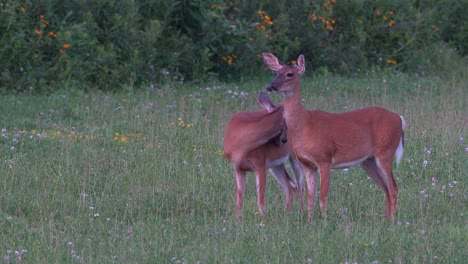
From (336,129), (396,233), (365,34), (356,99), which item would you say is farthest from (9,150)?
(365,34)

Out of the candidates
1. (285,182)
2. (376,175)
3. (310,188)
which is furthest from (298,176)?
(310,188)

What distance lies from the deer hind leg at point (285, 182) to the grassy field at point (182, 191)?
13 centimetres

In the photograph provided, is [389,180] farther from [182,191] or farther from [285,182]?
[182,191]

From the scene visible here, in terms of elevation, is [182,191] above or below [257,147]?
below

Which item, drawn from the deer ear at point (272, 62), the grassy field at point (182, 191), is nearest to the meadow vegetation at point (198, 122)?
the grassy field at point (182, 191)

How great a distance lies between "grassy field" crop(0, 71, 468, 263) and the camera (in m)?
6.08

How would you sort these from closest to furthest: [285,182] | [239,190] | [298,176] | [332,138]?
1. [332,138]
2. [239,190]
3. [285,182]
4. [298,176]

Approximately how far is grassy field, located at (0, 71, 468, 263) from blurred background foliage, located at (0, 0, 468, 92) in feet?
2.64

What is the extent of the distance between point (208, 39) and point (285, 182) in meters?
6.94

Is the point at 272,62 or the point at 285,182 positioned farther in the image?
the point at 285,182

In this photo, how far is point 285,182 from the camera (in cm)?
775

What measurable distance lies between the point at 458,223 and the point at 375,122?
1055 millimetres

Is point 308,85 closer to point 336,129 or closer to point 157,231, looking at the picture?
point 336,129

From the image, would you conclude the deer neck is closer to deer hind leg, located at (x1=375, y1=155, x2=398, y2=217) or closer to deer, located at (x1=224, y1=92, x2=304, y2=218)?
deer, located at (x1=224, y1=92, x2=304, y2=218)
